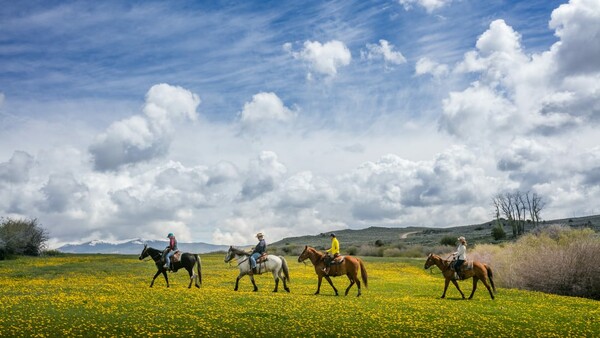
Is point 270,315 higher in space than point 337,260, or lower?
lower

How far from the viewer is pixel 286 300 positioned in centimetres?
2572

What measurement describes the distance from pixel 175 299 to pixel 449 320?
13463mm

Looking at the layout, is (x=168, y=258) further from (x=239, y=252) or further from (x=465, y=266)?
(x=465, y=266)

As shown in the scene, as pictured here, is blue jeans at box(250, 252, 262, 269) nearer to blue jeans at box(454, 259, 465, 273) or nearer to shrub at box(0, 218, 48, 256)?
blue jeans at box(454, 259, 465, 273)

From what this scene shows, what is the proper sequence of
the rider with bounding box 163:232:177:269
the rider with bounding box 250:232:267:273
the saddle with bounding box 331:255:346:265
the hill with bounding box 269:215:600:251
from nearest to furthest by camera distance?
the saddle with bounding box 331:255:346:265, the rider with bounding box 250:232:267:273, the rider with bounding box 163:232:177:269, the hill with bounding box 269:215:600:251

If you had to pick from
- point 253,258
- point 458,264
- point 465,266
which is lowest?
point 465,266

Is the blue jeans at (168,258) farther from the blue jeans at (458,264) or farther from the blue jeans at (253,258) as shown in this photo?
the blue jeans at (458,264)

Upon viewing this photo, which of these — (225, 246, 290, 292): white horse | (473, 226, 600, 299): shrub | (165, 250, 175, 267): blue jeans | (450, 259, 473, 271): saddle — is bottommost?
(473, 226, 600, 299): shrub

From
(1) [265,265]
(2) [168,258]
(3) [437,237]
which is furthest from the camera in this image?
(3) [437,237]

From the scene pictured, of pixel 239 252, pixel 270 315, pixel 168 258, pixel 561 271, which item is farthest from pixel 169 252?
pixel 561 271

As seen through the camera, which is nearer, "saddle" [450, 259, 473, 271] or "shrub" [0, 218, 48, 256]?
"saddle" [450, 259, 473, 271]

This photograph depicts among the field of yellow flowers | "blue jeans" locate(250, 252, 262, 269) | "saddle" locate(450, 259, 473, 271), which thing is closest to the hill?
"saddle" locate(450, 259, 473, 271)

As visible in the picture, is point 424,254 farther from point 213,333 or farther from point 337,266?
point 213,333

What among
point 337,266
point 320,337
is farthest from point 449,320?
point 337,266
